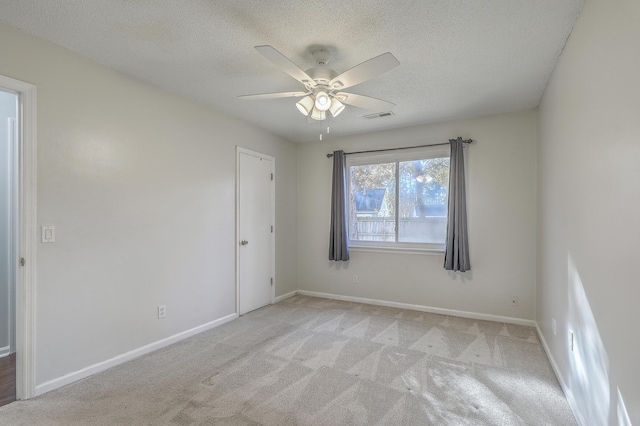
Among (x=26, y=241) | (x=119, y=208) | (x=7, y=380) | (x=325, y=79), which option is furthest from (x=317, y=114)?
(x=7, y=380)

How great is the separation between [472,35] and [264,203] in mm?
3192

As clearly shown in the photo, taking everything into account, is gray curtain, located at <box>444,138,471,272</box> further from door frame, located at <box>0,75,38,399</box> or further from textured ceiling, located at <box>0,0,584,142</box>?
door frame, located at <box>0,75,38,399</box>

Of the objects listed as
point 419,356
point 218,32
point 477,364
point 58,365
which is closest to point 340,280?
point 419,356

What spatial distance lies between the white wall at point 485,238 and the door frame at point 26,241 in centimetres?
361

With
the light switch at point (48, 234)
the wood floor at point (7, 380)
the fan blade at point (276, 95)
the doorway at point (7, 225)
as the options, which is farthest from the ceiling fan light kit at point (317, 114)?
the wood floor at point (7, 380)

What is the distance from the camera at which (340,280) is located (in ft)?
16.1

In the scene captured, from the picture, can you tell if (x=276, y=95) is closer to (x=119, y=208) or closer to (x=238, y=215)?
(x=119, y=208)

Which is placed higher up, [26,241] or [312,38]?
[312,38]

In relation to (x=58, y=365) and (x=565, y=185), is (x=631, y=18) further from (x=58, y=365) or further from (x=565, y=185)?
(x=58, y=365)

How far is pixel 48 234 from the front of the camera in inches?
90.4

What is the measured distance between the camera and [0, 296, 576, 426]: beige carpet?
2020 mm

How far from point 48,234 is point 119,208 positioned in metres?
0.55

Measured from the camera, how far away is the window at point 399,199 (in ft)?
13.9

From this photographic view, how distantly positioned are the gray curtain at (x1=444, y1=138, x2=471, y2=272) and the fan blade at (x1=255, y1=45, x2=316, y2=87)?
2415mm
